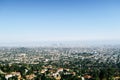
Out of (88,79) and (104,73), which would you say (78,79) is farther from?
(104,73)

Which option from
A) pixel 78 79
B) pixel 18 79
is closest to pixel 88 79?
pixel 78 79

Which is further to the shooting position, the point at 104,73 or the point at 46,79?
the point at 104,73

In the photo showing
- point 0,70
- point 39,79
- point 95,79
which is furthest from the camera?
point 0,70

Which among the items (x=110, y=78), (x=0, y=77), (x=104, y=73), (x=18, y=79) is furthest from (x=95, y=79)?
(x=0, y=77)

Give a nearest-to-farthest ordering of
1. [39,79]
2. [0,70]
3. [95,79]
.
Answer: [95,79] < [39,79] < [0,70]

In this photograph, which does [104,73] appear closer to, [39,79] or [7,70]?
[39,79]

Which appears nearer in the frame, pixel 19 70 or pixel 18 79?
pixel 18 79

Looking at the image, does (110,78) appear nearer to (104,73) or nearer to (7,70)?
(104,73)

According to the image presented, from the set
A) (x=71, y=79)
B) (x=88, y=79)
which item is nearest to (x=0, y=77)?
(x=71, y=79)
